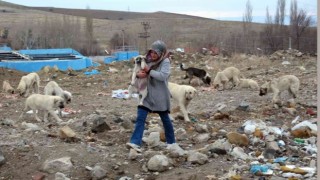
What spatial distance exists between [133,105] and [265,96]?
352cm

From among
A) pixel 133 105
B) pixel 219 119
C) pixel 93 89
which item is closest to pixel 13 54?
pixel 93 89

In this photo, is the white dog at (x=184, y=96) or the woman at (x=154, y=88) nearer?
the woman at (x=154, y=88)

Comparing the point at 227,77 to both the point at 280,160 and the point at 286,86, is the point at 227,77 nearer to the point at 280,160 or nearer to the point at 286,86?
the point at 286,86

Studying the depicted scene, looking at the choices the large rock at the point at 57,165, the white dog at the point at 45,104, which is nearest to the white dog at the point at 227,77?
the white dog at the point at 45,104

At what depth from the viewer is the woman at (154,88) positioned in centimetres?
690

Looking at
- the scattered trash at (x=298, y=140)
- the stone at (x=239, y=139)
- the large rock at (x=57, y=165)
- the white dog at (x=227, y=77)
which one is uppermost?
the white dog at (x=227, y=77)

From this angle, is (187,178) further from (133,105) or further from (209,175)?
(133,105)

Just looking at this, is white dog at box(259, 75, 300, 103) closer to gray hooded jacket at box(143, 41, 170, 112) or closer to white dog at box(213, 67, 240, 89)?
white dog at box(213, 67, 240, 89)

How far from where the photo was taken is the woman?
272 inches

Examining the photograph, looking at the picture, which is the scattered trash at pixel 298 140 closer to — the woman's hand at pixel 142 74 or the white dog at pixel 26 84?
the woman's hand at pixel 142 74

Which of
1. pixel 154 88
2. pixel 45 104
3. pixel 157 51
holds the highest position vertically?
pixel 157 51

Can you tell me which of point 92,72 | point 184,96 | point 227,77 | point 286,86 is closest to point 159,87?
point 184,96

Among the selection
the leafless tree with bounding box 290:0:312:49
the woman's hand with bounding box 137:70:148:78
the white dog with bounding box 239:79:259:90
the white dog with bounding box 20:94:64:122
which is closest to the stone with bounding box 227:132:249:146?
the woman's hand with bounding box 137:70:148:78

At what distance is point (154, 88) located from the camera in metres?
7.00
